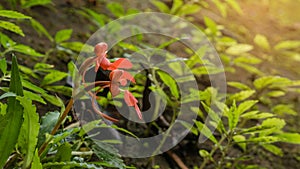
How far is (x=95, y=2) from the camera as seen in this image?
6.39ft

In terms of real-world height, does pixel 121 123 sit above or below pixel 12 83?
below

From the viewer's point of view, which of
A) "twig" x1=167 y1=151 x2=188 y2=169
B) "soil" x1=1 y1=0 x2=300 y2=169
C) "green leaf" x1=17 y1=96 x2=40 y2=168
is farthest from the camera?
"soil" x1=1 y1=0 x2=300 y2=169

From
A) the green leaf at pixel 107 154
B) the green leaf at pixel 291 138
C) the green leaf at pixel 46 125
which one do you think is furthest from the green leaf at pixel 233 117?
the green leaf at pixel 46 125

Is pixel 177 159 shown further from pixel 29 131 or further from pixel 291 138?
pixel 29 131

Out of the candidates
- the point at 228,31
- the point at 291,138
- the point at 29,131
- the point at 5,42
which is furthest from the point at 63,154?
the point at 228,31

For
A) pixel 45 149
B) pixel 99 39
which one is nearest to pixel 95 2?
pixel 99 39

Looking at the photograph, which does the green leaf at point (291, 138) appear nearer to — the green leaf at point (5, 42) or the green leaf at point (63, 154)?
the green leaf at point (63, 154)

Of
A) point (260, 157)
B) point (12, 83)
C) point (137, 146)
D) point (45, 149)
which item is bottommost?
point (260, 157)

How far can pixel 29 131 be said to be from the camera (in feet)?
1.95

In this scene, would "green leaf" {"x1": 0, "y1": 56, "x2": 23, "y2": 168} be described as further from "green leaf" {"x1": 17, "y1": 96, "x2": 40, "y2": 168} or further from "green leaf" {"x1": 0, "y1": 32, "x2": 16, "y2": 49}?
"green leaf" {"x1": 0, "y1": 32, "x2": 16, "y2": 49}

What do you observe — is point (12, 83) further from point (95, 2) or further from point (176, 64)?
point (95, 2)

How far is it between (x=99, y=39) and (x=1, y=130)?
104 cm

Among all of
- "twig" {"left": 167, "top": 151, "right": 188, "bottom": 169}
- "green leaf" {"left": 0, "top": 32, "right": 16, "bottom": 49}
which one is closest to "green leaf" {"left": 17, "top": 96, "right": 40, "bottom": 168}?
"green leaf" {"left": 0, "top": 32, "right": 16, "bottom": 49}

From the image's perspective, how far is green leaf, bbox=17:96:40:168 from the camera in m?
0.57
